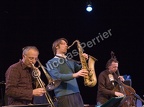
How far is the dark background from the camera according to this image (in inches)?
311

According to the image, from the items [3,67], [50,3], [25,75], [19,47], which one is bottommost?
[25,75]

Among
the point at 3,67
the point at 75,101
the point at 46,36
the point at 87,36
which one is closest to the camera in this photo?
the point at 75,101

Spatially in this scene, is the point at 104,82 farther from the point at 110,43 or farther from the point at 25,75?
the point at 110,43

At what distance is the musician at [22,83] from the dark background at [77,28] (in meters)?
3.84

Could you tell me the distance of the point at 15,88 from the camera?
3.64 metres

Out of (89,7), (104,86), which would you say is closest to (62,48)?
(104,86)

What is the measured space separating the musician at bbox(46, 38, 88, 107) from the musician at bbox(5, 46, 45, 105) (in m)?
0.56

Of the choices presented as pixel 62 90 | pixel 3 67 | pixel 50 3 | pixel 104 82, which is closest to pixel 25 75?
pixel 62 90

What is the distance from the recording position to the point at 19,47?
8094 mm

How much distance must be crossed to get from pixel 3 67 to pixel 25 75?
162 inches

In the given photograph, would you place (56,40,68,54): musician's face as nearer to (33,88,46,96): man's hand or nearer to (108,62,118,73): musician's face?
(33,88,46,96): man's hand

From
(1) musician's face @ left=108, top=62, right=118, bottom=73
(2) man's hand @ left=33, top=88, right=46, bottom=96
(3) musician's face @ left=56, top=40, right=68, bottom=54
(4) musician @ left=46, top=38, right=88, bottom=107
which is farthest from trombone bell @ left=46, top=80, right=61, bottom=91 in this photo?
(1) musician's face @ left=108, top=62, right=118, bottom=73

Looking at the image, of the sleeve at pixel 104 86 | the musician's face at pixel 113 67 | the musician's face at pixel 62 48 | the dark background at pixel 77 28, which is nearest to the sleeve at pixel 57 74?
the musician's face at pixel 62 48

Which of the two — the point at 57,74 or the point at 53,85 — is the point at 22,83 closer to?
the point at 53,85
